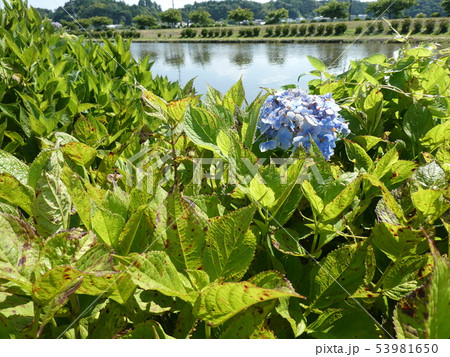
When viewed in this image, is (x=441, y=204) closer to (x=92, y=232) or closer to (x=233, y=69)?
(x=92, y=232)

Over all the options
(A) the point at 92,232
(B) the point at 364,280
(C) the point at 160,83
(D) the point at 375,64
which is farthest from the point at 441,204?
(C) the point at 160,83

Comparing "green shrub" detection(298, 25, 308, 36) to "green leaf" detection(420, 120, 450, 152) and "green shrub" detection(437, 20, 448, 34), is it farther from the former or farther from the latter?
"green leaf" detection(420, 120, 450, 152)

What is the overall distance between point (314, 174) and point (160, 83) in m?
1.60

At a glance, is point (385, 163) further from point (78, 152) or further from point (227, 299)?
point (78, 152)

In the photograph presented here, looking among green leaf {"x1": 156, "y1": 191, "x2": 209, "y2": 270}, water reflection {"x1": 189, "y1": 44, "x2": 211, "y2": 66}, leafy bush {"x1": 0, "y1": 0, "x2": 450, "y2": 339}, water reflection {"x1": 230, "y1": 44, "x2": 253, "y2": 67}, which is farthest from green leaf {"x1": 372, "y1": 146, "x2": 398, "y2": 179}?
water reflection {"x1": 189, "y1": 44, "x2": 211, "y2": 66}

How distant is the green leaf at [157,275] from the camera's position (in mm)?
533

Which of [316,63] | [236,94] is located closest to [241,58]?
[316,63]

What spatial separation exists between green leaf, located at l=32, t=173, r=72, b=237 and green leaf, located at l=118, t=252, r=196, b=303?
0.28 meters

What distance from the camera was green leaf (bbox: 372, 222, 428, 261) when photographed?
651mm

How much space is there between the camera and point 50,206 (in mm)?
725

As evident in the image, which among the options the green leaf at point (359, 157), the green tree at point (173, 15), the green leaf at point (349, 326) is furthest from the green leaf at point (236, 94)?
the green tree at point (173, 15)

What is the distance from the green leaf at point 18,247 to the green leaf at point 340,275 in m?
0.48

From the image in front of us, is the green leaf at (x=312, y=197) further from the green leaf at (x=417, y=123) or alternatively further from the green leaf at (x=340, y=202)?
the green leaf at (x=417, y=123)

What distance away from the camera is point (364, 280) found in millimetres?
687
